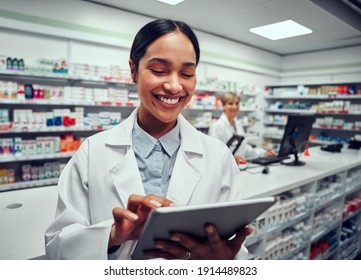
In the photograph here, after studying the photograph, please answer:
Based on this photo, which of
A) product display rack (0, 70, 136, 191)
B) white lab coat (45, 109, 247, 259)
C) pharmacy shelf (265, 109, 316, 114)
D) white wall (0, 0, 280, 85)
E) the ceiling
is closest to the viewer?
white lab coat (45, 109, 247, 259)

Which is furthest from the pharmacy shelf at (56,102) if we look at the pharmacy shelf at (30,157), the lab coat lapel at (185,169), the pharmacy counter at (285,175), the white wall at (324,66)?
the white wall at (324,66)

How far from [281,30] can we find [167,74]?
497cm

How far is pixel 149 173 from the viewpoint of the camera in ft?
3.13

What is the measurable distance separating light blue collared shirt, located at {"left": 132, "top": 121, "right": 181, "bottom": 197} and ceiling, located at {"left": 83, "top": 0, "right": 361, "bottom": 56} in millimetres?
3297

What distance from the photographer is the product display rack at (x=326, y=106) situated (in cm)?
544

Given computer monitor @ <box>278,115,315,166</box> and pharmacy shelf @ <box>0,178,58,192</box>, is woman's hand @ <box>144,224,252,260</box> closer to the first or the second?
computer monitor @ <box>278,115,315,166</box>

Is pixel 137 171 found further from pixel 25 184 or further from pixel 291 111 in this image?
pixel 291 111

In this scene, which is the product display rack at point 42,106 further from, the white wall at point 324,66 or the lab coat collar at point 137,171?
the white wall at point 324,66

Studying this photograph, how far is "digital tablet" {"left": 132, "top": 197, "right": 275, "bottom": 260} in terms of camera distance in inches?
22.5

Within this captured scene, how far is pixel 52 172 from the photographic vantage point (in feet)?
11.4

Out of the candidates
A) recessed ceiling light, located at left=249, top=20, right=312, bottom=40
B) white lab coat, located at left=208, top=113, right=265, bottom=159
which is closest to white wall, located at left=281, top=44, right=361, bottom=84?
recessed ceiling light, located at left=249, top=20, right=312, bottom=40
